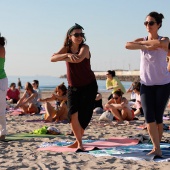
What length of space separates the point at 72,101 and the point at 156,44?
1.36 m

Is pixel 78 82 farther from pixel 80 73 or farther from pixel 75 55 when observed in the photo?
pixel 75 55

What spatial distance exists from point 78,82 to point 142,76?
86cm

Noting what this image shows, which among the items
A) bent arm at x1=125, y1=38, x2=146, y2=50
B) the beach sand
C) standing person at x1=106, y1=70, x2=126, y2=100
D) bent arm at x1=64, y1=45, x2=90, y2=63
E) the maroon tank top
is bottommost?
the beach sand

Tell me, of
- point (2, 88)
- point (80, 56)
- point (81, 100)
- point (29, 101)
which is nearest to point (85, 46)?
point (80, 56)

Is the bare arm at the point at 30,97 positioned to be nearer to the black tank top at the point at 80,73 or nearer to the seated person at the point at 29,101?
the seated person at the point at 29,101

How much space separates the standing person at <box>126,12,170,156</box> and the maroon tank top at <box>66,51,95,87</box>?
2.21ft

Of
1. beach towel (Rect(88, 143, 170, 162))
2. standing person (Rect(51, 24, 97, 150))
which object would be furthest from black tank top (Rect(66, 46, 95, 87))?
beach towel (Rect(88, 143, 170, 162))

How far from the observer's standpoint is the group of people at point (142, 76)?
479 cm

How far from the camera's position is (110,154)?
5047 mm

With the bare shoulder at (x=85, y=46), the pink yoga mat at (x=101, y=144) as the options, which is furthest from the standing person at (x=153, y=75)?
the pink yoga mat at (x=101, y=144)

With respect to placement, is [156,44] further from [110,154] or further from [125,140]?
[125,140]

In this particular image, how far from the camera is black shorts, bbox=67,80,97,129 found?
5.29 meters

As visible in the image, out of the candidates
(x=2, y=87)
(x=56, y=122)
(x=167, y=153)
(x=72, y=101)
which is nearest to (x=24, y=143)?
(x=2, y=87)

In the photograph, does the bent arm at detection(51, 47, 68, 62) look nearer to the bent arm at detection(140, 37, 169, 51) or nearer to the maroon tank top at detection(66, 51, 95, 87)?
the maroon tank top at detection(66, 51, 95, 87)
